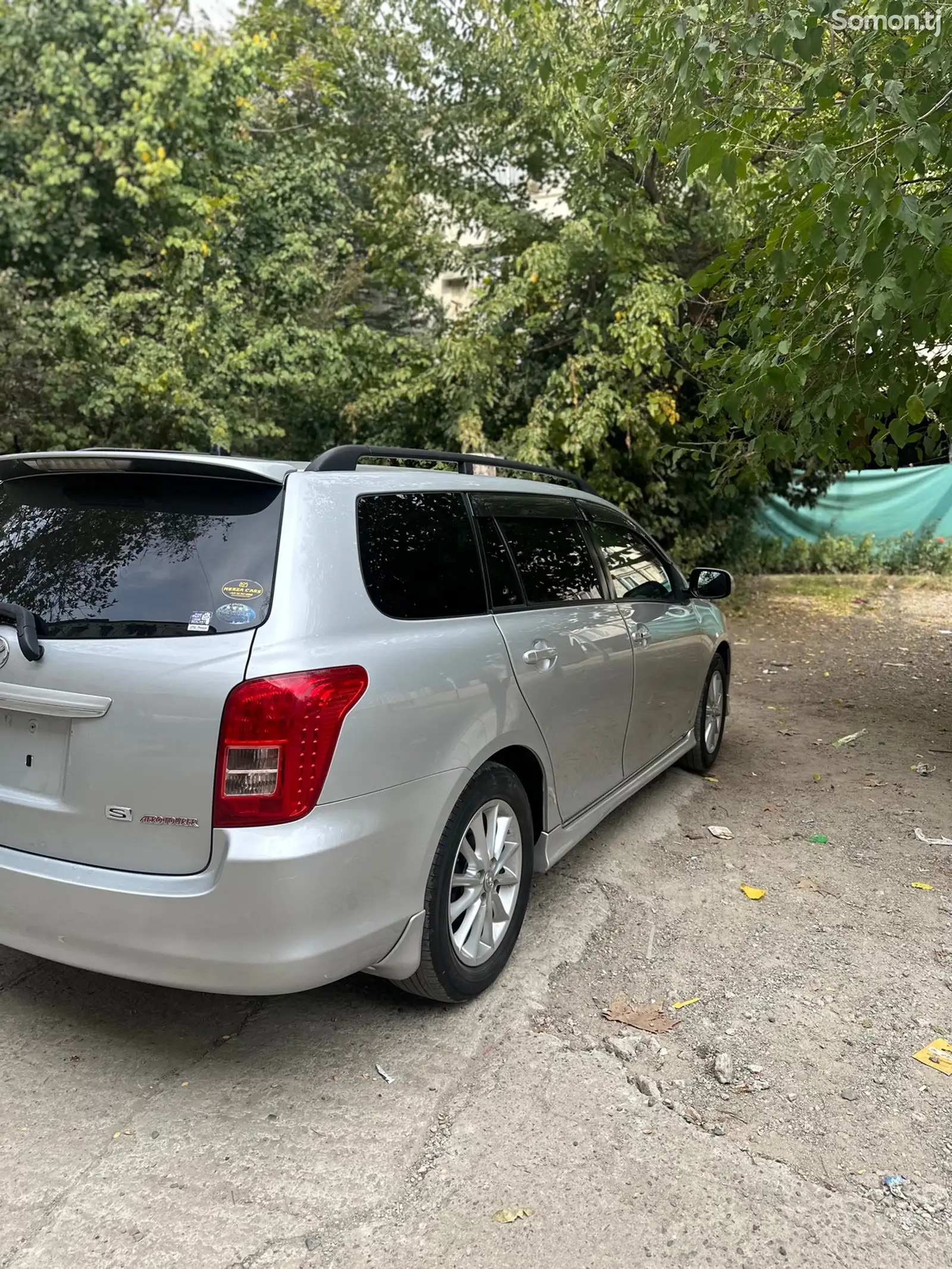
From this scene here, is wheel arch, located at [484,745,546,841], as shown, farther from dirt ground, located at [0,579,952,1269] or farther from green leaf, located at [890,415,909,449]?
green leaf, located at [890,415,909,449]

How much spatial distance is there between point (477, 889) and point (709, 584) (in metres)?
2.77

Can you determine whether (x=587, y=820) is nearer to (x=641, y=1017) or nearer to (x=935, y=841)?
(x=641, y=1017)

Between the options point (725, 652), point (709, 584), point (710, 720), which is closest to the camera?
point (709, 584)

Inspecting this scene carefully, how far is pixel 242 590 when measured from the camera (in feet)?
Answer: 8.01

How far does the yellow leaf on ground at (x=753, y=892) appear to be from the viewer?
157 inches

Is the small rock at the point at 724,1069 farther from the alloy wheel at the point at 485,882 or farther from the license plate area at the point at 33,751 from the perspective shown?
the license plate area at the point at 33,751

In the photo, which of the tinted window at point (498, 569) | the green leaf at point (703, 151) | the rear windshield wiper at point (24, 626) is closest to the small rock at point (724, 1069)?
the tinted window at point (498, 569)

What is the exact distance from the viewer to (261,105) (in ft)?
43.4

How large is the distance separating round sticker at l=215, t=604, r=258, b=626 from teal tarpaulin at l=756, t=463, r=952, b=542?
44.6 ft

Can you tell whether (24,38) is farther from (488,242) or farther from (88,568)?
(88,568)

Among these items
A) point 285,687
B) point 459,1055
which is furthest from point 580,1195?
point 285,687

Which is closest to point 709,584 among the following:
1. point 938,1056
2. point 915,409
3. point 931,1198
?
point 915,409

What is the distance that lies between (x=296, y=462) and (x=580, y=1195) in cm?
217

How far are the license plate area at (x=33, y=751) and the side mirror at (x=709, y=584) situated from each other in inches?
141
